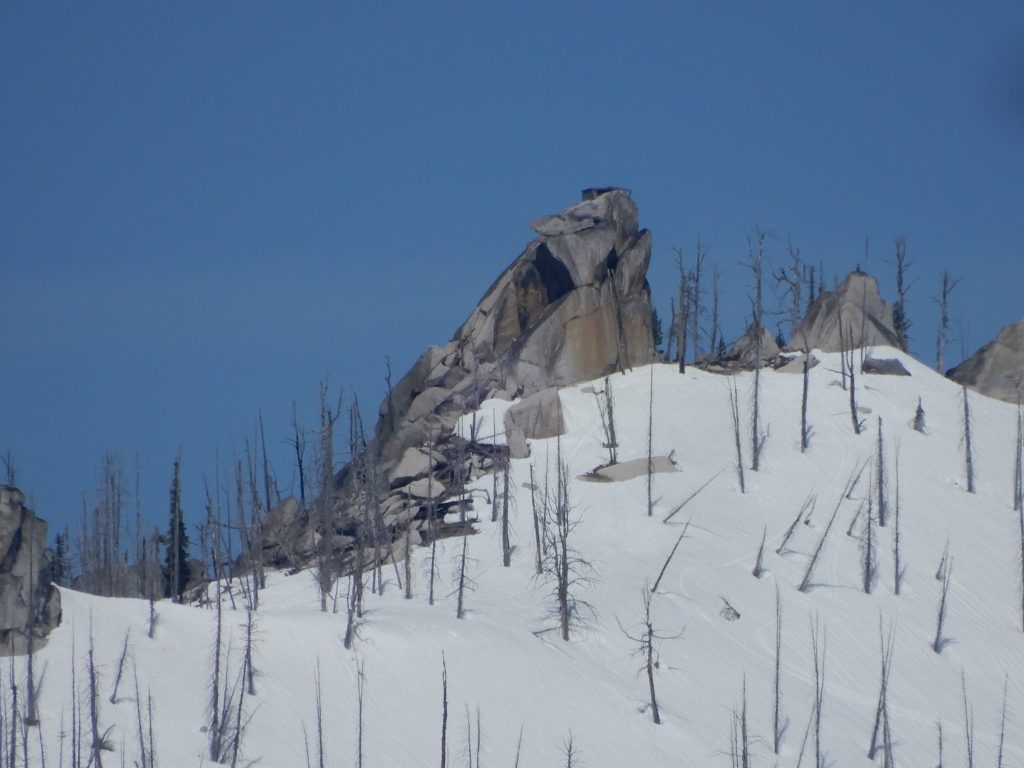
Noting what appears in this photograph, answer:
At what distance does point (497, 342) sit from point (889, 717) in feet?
117

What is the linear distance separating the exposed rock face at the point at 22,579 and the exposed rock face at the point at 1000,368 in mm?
58934

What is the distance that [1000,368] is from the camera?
8512 centimetres

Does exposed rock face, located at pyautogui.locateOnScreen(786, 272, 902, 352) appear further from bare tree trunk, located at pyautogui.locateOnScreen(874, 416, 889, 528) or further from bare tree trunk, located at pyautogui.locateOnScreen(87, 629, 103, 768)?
bare tree trunk, located at pyautogui.locateOnScreen(87, 629, 103, 768)

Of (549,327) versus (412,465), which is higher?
(549,327)

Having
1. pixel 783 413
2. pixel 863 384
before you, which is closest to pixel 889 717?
pixel 783 413

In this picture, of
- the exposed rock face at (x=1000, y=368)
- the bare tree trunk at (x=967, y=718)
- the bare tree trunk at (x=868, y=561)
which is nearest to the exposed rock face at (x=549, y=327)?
the exposed rock face at (x=1000, y=368)

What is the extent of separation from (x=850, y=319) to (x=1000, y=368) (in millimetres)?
9043

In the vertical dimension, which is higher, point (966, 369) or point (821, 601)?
point (966, 369)

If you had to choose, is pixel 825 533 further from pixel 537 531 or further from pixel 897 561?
pixel 537 531

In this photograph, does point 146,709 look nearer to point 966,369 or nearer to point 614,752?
point 614,752

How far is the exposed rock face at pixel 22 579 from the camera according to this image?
40.2 meters

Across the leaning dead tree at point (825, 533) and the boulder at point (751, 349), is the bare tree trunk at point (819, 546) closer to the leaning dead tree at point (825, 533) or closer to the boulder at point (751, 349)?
the leaning dead tree at point (825, 533)

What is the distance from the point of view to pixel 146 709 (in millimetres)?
40656

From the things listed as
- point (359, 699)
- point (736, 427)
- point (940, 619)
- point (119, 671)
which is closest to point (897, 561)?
point (940, 619)
